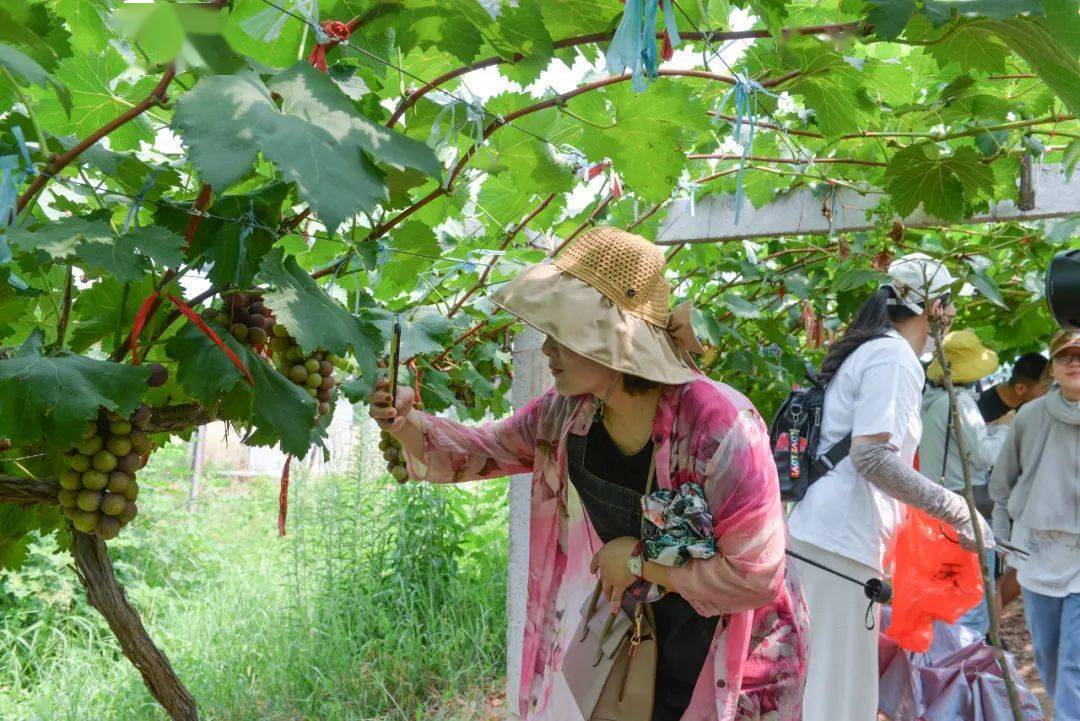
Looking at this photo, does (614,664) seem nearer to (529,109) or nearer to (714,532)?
(714,532)

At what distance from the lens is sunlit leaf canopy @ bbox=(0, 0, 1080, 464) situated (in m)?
0.91

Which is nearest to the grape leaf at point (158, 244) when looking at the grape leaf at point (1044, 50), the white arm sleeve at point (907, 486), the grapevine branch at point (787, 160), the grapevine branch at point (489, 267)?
the grape leaf at point (1044, 50)

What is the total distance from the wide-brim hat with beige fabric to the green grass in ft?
9.80

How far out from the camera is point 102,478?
114 cm

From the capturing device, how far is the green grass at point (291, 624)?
4.47 m

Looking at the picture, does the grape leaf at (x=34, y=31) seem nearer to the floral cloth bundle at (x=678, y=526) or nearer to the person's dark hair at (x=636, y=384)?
the person's dark hair at (x=636, y=384)

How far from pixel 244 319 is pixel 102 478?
1.02 ft

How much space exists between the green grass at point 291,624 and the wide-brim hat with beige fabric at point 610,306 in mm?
2988

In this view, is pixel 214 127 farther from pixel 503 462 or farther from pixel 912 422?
pixel 912 422

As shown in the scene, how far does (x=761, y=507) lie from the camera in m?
1.82

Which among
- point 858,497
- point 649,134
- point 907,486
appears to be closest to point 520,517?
point 858,497

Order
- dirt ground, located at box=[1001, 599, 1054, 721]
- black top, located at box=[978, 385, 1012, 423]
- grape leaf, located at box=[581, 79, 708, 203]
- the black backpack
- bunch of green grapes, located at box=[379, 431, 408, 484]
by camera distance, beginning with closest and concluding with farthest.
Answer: grape leaf, located at box=[581, 79, 708, 203] → bunch of green grapes, located at box=[379, 431, 408, 484] → the black backpack → dirt ground, located at box=[1001, 599, 1054, 721] → black top, located at box=[978, 385, 1012, 423]

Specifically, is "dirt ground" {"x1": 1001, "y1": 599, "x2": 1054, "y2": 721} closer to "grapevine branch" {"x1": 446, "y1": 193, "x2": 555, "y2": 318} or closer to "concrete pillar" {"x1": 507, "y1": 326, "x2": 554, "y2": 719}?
"concrete pillar" {"x1": 507, "y1": 326, "x2": 554, "y2": 719}

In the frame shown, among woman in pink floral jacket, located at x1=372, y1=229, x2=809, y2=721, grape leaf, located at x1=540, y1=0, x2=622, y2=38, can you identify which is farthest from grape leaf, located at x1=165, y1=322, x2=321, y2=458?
grape leaf, located at x1=540, y1=0, x2=622, y2=38
